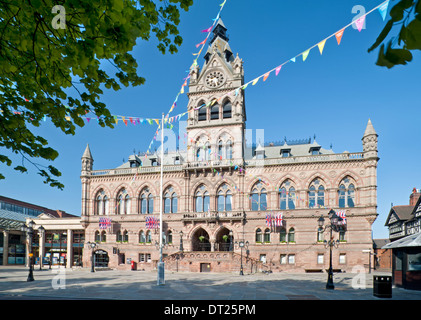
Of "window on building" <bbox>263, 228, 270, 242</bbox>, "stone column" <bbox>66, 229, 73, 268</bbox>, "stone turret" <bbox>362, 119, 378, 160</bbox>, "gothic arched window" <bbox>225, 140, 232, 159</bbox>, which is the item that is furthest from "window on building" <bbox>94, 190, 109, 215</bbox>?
"stone turret" <bbox>362, 119, 378, 160</bbox>

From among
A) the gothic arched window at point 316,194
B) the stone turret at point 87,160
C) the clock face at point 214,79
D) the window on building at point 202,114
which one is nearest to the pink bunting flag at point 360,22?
the gothic arched window at point 316,194

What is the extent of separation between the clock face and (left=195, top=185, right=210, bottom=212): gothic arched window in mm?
13138

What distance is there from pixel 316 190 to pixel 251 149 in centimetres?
1034

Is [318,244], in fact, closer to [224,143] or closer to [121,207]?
[224,143]

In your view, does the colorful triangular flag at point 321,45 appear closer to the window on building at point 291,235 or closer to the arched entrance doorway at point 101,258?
the window on building at point 291,235

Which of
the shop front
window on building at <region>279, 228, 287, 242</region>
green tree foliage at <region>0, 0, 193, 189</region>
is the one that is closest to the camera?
green tree foliage at <region>0, 0, 193, 189</region>

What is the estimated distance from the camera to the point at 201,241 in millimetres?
39375

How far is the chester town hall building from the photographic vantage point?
114ft

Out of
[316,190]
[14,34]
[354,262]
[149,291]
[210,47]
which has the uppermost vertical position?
[210,47]

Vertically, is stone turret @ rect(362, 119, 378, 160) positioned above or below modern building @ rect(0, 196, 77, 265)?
above

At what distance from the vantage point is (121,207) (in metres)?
42.2

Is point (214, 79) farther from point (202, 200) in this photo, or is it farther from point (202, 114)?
point (202, 200)

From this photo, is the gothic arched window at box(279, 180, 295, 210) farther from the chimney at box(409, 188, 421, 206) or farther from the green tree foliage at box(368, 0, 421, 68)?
the green tree foliage at box(368, 0, 421, 68)
